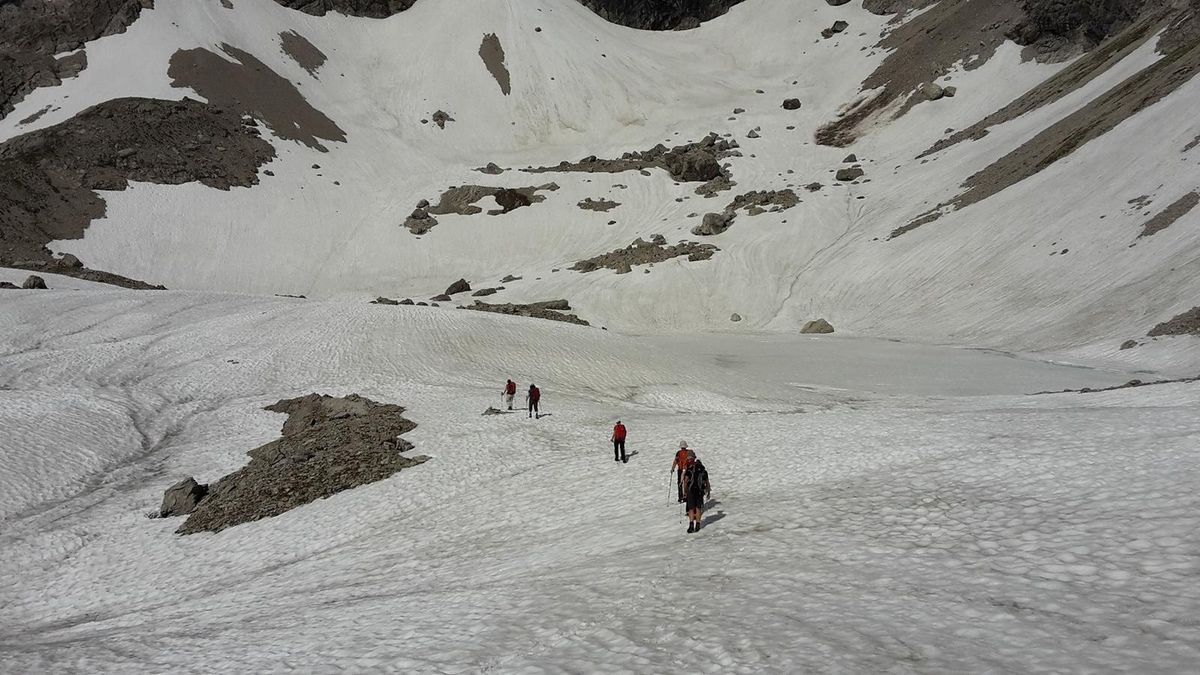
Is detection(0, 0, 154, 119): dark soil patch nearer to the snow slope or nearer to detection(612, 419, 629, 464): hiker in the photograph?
the snow slope

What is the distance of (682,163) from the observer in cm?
9719

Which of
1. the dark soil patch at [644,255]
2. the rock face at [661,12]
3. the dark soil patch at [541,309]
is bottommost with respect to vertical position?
the dark soil patch at [541,309]

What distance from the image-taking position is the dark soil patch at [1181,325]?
35.6 metres

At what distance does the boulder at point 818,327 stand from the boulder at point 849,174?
35142 millimetres

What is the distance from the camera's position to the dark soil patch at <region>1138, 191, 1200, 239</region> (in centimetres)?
4472

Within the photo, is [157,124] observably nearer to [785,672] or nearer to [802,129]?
[802,129]

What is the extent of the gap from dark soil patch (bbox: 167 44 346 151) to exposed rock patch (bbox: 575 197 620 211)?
3937 centimetres

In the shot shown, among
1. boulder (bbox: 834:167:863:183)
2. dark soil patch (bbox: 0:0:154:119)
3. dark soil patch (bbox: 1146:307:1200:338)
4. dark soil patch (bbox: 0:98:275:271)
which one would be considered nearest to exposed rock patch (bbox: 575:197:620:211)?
boulder (bbox: 834:167:863:183)

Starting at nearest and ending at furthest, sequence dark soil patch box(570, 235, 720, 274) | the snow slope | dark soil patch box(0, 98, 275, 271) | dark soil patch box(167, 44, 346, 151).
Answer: the snow slope, dark soil patch box(570, 235, 720, 274), dark soil patch box(0, 98, 275, 271), dark soil patch box(167, 44, 346, 151)

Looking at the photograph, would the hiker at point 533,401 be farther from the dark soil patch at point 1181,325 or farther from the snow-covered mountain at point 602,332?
the dark soil patch at point 1181,325

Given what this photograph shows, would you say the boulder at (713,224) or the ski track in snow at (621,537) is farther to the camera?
the boulder at (713,224)

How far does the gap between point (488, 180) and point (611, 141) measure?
23531 millimetres

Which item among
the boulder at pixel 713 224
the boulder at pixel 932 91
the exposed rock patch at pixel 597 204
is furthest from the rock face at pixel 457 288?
the boulder at pixel 932 91

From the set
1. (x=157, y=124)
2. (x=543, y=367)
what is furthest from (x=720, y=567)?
(x=157, y=124)
